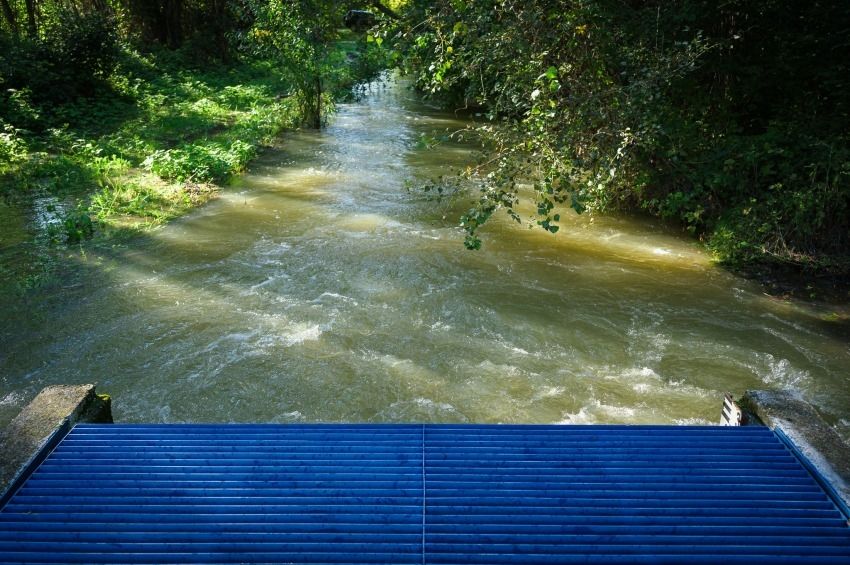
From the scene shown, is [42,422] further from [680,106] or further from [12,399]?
[680,106]

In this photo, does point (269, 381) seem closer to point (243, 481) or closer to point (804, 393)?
point (243, 481)

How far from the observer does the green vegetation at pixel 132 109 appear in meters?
9.72

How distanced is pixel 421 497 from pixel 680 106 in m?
7.42

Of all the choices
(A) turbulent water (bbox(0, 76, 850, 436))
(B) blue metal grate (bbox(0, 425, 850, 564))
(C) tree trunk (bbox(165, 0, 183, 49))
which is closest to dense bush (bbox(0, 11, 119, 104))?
A: (C) tree trunk (bbox(165, 0, 183, 49))

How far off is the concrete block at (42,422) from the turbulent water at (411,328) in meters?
1.45

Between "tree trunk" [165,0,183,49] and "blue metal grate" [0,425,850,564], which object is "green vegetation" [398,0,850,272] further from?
"tree trunk" [165,0,183,49]

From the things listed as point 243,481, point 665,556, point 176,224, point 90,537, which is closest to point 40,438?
point 90,537

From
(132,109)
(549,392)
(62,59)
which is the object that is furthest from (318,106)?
(549,392)

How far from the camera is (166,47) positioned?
2170 cm

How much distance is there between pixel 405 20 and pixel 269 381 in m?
3.80

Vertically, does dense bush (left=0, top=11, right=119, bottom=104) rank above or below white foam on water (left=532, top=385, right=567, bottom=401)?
above

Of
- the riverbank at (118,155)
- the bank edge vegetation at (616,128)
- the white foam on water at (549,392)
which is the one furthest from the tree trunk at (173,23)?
the white foam on water at (549,392)

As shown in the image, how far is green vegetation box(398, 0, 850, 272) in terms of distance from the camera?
6.21 meters

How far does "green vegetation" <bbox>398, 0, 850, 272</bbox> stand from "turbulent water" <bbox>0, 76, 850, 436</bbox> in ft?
2.69
